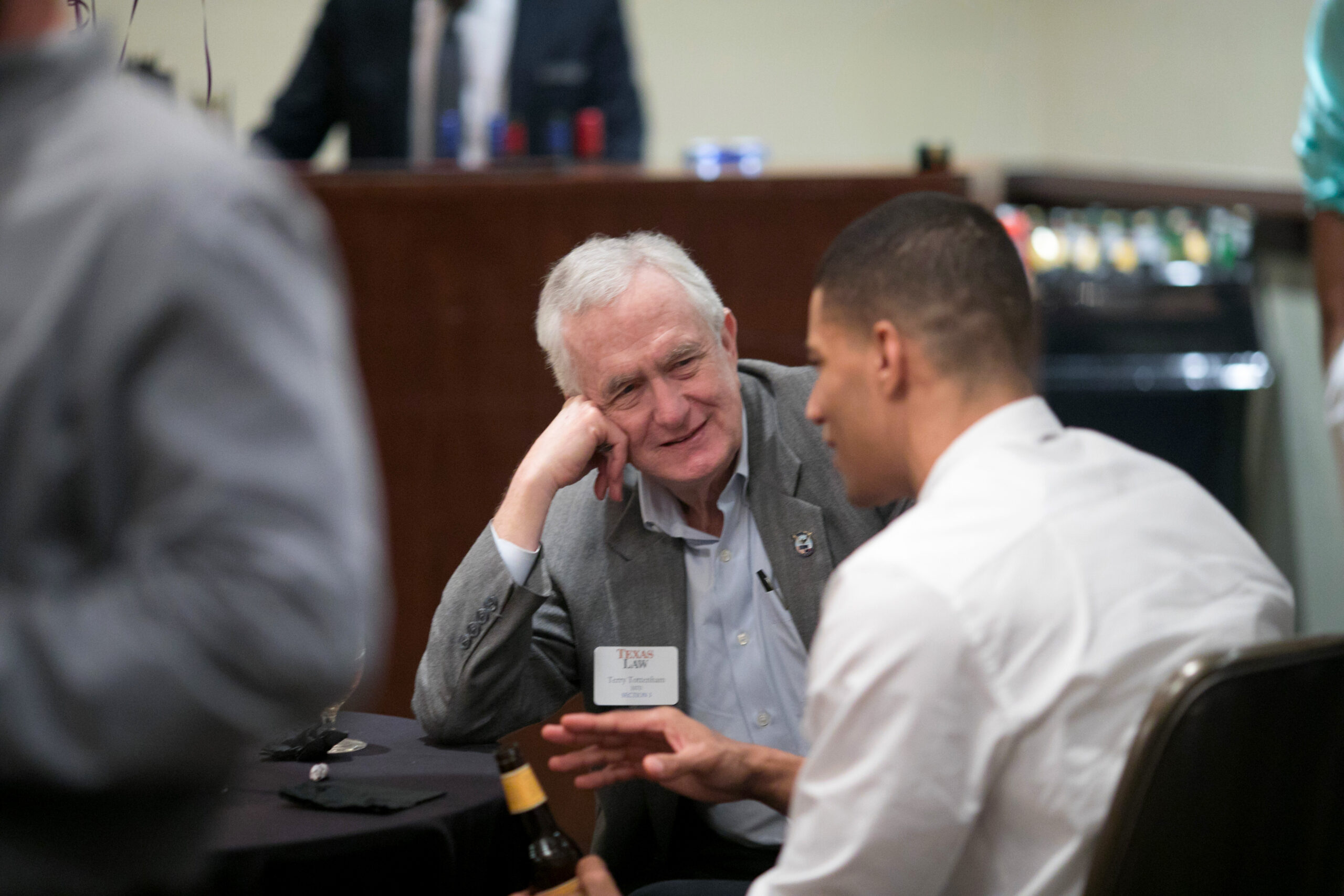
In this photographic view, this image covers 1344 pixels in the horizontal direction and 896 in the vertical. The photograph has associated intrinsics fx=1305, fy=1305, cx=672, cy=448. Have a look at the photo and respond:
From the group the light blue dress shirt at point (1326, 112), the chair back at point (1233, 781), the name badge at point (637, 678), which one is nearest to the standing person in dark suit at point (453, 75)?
the light blue dress shirt at point (1326, 112)

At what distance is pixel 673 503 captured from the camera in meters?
2.00

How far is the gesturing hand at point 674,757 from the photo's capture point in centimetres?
161

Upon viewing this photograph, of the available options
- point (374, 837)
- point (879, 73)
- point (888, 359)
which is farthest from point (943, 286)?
point (879, 73)

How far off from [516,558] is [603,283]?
428mm

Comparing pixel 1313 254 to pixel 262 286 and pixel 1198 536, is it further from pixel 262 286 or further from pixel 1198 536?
pixel 262 286

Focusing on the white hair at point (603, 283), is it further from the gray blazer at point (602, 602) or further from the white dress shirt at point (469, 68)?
the white dress shirt at point (469, 68)

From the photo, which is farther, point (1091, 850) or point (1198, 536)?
point (1198, 536)

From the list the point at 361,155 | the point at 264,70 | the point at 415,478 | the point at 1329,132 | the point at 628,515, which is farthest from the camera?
the point at 264,70

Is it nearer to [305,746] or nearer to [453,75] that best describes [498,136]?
[453,75]

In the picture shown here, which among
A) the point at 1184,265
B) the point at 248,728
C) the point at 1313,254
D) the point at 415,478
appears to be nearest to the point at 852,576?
the point at 248,728

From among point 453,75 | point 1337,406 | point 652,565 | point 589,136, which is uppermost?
point 453,75

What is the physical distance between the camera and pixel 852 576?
117 centimetres

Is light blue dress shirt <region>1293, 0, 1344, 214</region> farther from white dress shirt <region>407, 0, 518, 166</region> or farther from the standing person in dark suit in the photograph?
white dress shirt <region>407, 0, 518, 166</region>

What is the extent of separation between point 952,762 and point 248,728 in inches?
25.2
